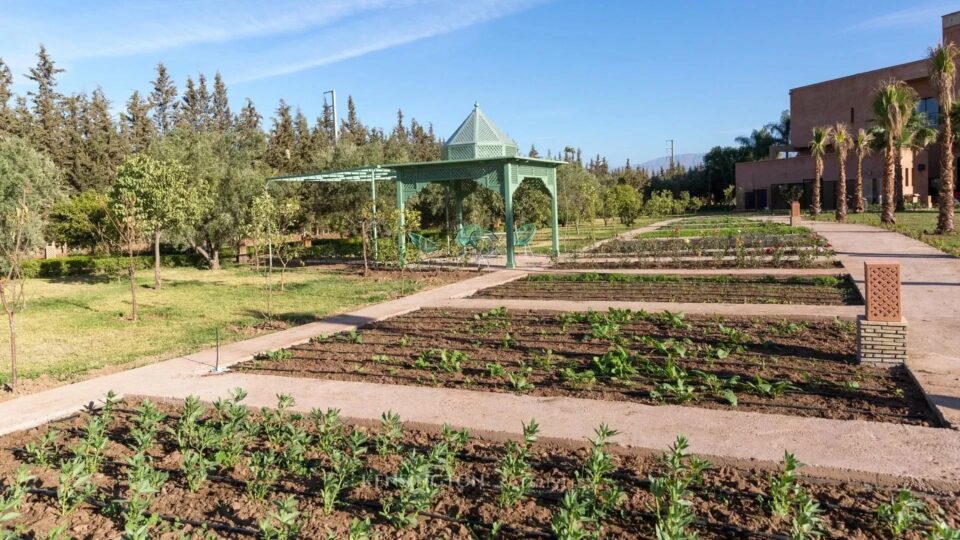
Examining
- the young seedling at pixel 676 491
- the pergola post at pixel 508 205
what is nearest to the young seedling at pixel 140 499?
the young seedling at pixel 676 491

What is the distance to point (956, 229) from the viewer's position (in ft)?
76.7

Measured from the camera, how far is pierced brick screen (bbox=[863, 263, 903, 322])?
21.5ft

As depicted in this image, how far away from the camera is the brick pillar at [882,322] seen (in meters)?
6.45

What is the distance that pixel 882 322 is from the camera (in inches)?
256

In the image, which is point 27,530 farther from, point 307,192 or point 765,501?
point 307,192

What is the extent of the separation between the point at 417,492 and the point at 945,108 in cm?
2541

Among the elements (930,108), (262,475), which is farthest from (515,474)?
(930,108)

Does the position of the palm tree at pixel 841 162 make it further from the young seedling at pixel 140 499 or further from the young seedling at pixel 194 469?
the young seedling at pixel 140 499

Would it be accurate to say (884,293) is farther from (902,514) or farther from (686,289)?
(686,289)

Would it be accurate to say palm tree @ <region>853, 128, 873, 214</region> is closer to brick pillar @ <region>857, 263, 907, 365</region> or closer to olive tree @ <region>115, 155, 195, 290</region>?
olive tree @ <region>115, 155, 195, 290</region>

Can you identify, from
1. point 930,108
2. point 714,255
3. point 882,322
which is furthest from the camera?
point 930,108

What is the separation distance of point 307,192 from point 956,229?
24.1 meters

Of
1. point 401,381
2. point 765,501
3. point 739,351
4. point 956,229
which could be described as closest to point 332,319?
point 401,381

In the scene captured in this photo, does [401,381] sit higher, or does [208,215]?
[208,215]
